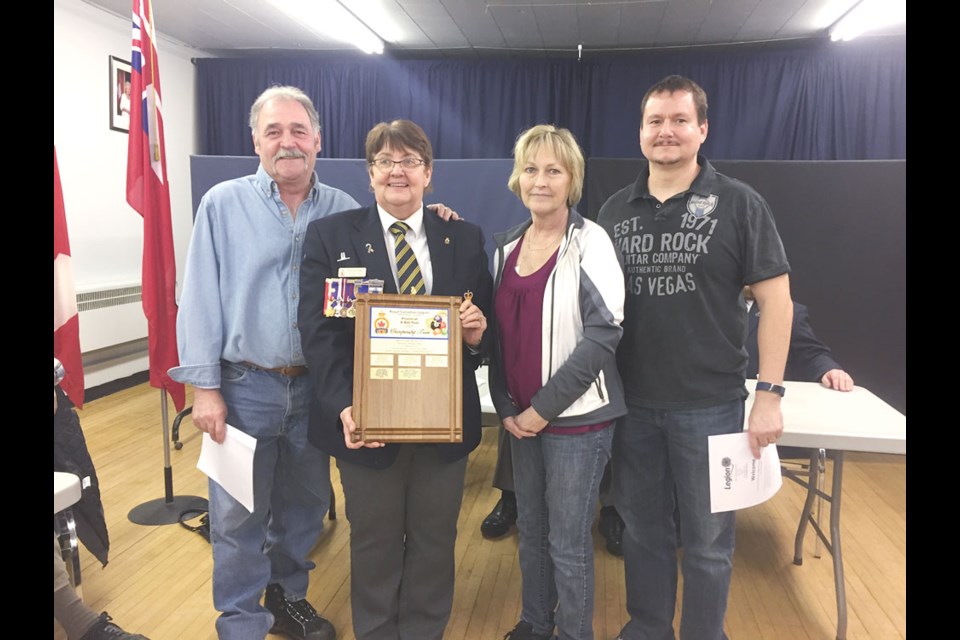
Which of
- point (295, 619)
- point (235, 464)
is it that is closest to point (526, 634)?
point (295, 619)

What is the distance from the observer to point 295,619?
2230mm

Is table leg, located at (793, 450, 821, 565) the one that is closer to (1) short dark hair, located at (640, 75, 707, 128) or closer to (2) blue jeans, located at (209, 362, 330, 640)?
(1) short dark hair, located at (640, 75, 707, 128)

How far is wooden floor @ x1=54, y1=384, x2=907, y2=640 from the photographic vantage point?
7.74 ft


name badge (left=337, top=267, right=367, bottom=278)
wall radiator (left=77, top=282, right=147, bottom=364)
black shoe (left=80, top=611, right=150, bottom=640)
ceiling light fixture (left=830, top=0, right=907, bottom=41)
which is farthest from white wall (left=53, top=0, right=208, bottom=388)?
ceiling light fixture (left=830, top=0, right=907, bottom=41)

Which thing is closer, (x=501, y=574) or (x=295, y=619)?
(x=295, y=619)

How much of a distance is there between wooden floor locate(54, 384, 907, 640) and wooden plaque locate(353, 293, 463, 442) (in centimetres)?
105

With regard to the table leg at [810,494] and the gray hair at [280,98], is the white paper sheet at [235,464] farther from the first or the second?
the table leg at [810,494]

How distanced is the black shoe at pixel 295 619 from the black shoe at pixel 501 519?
977 millimetres

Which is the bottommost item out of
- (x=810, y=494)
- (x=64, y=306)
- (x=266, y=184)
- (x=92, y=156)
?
(x=810, y=494)

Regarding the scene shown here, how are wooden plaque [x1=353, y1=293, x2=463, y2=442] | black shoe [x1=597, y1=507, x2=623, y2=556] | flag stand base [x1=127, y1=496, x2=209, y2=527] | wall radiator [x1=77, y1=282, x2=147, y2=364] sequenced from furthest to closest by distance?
1. wall radiator [x1=77, y1=282, x2=147, y2=364]
2. flag stand base [x1=127, y1=496, x2=209, y2=527]
3. black shoe [x1=597, y1=507, x2=623, y2=556]
4. wooden plaque [x1=353, y1=293, x2=463, y2=442]

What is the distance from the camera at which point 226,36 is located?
5.88 metres

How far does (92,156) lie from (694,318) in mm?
5203

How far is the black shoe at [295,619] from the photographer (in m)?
2.21

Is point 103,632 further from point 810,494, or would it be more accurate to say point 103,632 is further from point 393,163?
point 810,494
